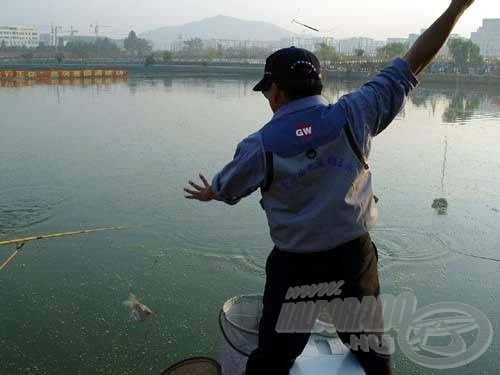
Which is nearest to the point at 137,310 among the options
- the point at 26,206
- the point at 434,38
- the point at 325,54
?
the point at 434,38

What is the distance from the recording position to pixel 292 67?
1.53m

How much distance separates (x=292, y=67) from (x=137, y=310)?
2324 mm

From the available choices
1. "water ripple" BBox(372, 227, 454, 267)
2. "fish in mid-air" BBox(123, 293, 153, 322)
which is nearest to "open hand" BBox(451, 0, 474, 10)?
"fish in mid-air" BBox(123, 293, 153, 322)

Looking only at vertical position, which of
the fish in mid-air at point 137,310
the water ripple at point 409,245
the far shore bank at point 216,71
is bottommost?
the fish in mid-air at point 137,310

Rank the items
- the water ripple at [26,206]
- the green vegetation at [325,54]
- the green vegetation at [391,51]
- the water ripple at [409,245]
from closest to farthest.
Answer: the water ripple at [409,245] → the water ripple at [26,206] → the green vegetation at [391,51] → the green vegetation at [325,54]

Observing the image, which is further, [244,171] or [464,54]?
[464,54]

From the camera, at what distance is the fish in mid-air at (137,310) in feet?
10.8

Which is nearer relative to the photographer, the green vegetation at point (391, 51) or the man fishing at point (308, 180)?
the man fishing at point (308, 180)

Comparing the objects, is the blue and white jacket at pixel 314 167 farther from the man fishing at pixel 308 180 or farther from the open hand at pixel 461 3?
the open hand at pixel 461 3

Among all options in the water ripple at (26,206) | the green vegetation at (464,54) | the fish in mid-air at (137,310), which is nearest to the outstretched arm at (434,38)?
the fish in mid-air at (137,310)

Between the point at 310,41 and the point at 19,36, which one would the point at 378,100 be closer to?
the point at 310,41

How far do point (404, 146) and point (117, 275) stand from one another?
23.9 feet

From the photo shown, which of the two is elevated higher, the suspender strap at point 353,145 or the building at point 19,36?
the building at point 19,36

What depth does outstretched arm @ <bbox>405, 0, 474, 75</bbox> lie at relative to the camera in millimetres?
1723
